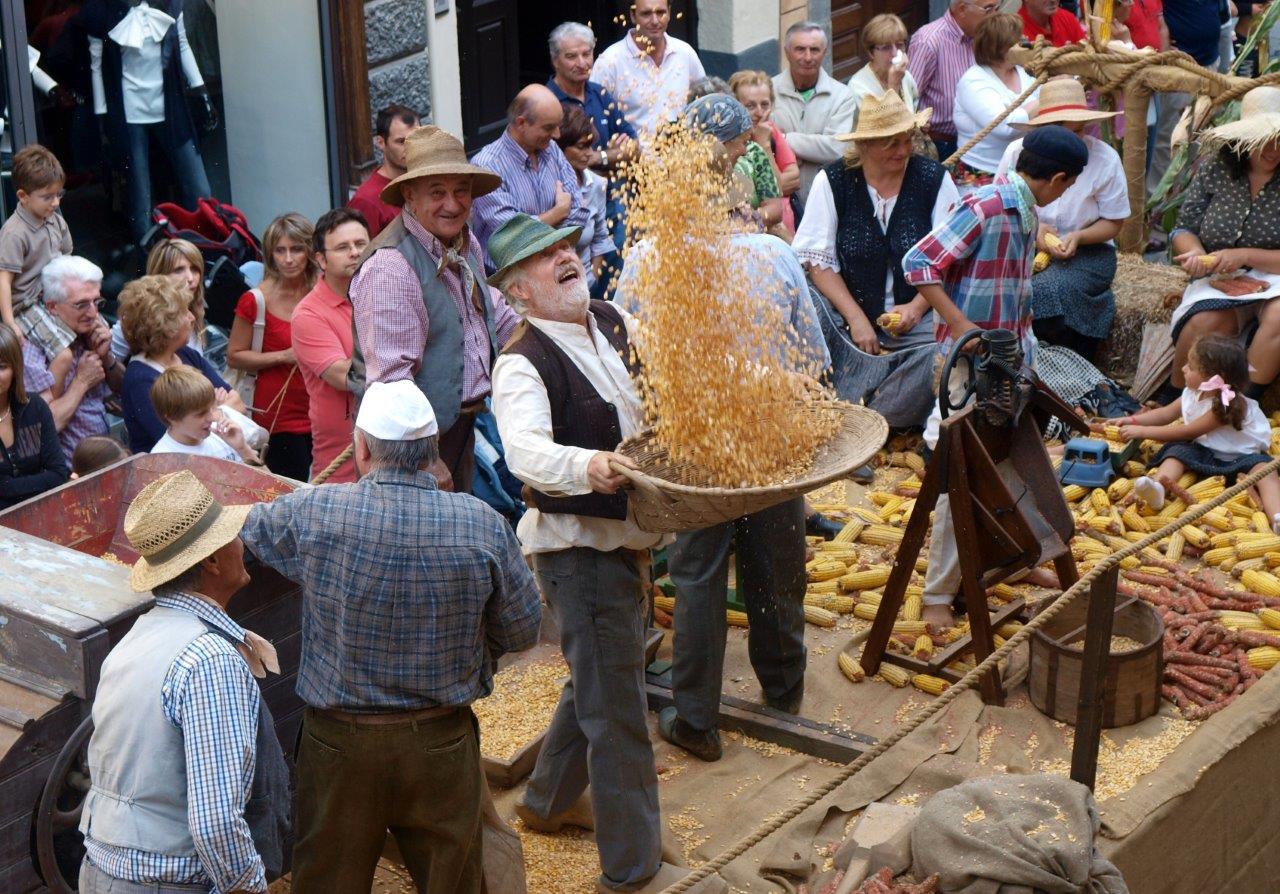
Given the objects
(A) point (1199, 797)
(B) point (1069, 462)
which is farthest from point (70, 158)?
(A) point (1199, 797)

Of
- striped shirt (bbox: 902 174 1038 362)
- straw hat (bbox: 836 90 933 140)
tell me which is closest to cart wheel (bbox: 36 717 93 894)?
striped shirt (bbox: 902 174 1038 362)

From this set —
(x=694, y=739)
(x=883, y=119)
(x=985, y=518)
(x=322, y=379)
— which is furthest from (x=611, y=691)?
(x=883, y=119)

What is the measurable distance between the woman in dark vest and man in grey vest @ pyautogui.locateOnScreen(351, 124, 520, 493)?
78.4 inches

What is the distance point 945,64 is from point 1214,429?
410 cm

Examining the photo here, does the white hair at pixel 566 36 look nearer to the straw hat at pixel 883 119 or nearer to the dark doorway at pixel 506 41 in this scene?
the dark doorway at pixel 506 41

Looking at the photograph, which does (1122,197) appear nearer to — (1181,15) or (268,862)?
(1181,15)

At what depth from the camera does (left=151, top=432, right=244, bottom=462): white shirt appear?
5449 millimetres

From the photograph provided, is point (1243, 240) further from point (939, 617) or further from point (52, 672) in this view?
point (52, 672)

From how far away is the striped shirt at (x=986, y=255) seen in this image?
6191 mm

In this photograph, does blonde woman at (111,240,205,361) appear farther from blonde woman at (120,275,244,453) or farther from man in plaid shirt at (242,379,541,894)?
man in plaid shirt at (242,379,541,894)

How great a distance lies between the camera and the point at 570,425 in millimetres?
4492

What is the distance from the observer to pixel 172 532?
3662mm

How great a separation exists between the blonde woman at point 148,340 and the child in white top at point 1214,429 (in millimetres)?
4117

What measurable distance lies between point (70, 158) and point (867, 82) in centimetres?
466
